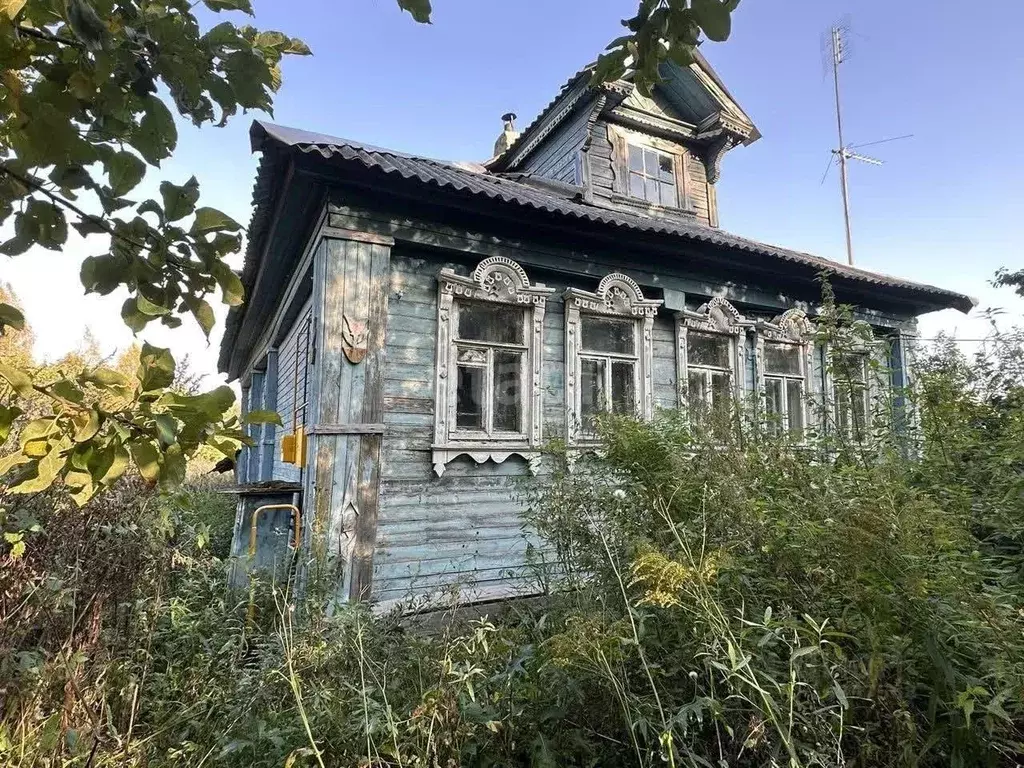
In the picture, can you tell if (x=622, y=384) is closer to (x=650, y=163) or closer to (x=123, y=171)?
(x=650, y=163)

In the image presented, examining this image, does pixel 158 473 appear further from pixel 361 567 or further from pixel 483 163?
pixel 483 163

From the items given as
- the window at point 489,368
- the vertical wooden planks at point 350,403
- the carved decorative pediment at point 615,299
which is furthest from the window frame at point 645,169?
the vertical wooden planks at point 350,403

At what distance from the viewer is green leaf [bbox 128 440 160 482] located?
0.90m

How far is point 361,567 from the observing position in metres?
4.20

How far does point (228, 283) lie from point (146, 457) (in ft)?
1.68

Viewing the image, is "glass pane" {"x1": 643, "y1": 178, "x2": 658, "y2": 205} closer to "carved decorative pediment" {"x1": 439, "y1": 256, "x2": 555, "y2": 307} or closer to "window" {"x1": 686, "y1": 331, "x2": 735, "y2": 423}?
"window" {"x1": 686, "y1": 331, "x2": 735, "y2": 423}

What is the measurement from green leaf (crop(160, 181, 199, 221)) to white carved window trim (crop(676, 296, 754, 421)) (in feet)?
17.5

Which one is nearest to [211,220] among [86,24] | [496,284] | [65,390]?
[86,24]

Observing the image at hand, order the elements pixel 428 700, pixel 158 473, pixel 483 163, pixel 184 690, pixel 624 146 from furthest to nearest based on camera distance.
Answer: pixel 483 163 < pixel 624 146 < pixel 184 690 < pixel 428 700 < pixel 158 473

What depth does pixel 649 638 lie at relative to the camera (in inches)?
70.2

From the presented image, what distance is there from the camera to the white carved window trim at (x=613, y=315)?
543 centimetres

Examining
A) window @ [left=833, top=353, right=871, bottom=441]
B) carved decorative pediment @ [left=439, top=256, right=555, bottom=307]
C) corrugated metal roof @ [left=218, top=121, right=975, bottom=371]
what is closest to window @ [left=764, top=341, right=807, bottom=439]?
corrugated metal roof @ [left=218, top=121, right=975, bottom=371]

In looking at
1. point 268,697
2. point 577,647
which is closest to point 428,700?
point 577,647

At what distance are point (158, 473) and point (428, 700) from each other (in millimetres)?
1248
